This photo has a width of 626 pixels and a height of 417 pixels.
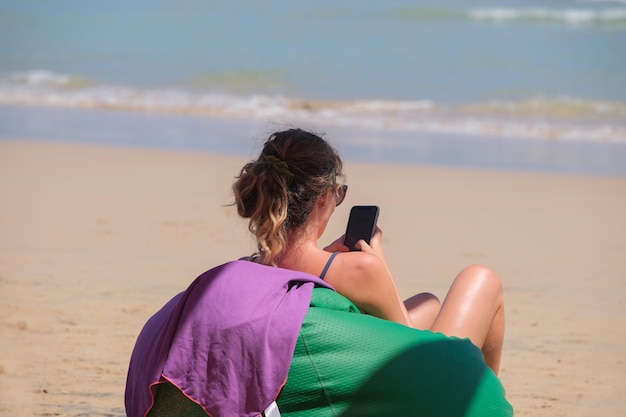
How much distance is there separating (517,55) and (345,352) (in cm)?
2346

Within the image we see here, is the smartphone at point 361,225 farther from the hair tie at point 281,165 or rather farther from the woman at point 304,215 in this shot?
the hair tie at point 281,165

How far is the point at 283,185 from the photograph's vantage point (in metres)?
3.00

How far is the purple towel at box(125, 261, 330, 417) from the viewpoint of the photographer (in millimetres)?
2697

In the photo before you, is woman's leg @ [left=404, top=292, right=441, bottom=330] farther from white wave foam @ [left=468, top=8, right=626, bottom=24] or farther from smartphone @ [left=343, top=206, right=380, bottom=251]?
white wave foam @ [left=468, top=8, right=626, bottom=24]

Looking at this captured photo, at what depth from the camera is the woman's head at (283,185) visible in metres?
3.01

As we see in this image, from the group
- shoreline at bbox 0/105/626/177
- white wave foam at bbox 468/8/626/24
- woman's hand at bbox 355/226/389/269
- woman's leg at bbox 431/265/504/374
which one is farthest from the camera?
white wave foam at bbox 468/8/626/24

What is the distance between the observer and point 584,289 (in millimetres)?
6453

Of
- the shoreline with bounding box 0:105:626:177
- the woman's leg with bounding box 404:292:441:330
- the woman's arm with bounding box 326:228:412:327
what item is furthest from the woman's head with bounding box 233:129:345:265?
the shoreline with bounding box 0:105:626:177

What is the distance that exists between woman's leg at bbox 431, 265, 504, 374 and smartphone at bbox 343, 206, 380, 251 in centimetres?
37

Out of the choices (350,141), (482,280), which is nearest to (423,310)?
(482,280)

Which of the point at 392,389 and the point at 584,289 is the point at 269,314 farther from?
the point at 584,289

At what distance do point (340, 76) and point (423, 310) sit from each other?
18.5 m

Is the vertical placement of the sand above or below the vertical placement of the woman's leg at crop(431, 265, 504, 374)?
below

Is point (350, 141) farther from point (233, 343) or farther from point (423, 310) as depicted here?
point (233, 343)
